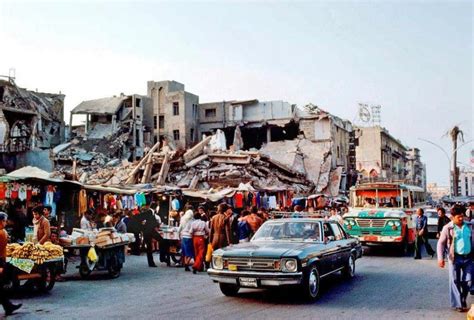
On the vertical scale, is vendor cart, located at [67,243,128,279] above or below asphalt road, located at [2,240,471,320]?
above

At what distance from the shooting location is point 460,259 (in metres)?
8.45

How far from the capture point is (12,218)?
1472 centimetres

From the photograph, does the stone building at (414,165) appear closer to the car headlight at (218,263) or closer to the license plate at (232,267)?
the car headlight at (218,263)

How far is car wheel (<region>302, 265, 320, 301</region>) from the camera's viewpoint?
9133 millimetres

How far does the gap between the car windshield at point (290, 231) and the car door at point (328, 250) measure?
0.83ft

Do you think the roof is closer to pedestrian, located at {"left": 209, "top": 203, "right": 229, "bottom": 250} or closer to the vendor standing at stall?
pedestrian, located at {"left": 209, "top": 203, "right": 229, "bottom": 250}

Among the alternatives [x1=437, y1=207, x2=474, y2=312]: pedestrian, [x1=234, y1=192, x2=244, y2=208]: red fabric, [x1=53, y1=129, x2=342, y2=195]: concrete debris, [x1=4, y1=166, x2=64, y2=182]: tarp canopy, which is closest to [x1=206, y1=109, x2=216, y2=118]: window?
[x1=53, y1=129, x2=342, y2=195]: concrete debris

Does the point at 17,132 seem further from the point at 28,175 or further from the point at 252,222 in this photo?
the point at 252,222

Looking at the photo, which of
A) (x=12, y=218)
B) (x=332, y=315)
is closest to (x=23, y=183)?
(x=12, y=218)

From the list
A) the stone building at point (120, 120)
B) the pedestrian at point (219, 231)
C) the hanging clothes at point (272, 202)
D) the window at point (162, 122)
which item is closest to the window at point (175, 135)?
the window at point (162, 122)

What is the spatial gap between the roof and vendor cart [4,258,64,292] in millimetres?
49601

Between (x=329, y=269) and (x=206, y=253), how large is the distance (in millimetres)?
4755

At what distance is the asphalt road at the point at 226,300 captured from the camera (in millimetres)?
8352

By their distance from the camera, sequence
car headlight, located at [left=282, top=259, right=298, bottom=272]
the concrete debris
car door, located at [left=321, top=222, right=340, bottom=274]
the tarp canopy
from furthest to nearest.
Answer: the concrete debris
the tarp canopy
car door, located at [left=321, top=222, right=340, bottom=274]
car headlight, located at [left=282, top=259, right=298, bottom=272]
